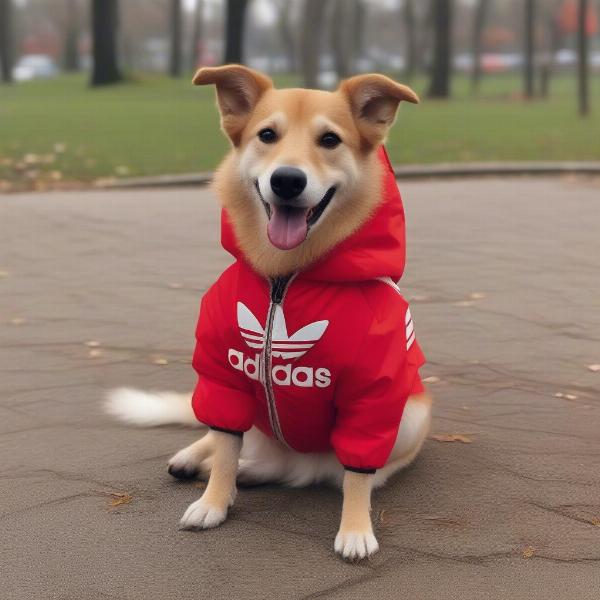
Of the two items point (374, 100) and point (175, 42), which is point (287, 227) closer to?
point (374, 100)

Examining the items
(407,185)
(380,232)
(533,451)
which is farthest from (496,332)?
(407,185)

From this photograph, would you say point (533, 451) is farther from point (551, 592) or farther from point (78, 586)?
point (78, 586)

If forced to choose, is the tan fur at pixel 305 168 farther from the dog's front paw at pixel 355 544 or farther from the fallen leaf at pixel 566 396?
the fallen leaf at pixel 566 396

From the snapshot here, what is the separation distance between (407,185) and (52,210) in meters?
4.91

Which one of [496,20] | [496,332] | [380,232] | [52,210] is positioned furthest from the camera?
[496,20]

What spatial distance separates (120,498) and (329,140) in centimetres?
153

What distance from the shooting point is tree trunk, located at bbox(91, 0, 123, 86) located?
3262cm

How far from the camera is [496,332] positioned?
589 centimetres

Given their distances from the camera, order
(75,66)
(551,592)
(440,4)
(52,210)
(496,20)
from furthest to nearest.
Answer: (496,20), (75,66), (440,4), (52,210), (551,592)

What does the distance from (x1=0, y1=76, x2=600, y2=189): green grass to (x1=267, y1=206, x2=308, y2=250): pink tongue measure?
9813 millimetres

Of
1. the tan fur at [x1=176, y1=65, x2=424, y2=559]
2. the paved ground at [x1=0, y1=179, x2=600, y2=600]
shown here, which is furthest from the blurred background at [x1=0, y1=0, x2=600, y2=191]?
the tan fur at [x1=176, y1=65, x2=424, y2=559]

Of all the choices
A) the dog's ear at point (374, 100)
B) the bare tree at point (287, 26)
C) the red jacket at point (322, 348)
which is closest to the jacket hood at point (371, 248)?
the red jacket at point (322, 348)

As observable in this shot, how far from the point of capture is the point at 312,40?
995 inches

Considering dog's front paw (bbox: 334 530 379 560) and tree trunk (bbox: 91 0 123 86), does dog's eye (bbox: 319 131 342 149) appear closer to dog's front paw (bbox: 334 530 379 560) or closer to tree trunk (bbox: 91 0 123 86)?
dog's front paw (bbox: 334 530 379 560)
